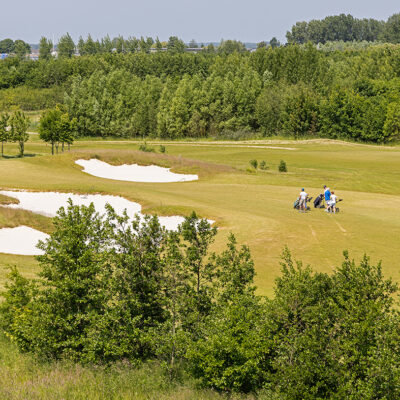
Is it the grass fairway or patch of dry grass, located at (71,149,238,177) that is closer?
the grass fairway

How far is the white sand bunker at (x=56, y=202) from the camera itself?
1614 inches

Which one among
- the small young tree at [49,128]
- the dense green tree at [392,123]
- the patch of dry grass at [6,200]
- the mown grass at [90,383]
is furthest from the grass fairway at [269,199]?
the dense green tree at [392,123]

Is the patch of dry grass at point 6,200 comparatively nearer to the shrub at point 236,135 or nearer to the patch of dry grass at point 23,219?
the patch of dry grass at point 23,219

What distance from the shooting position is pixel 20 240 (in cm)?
3609

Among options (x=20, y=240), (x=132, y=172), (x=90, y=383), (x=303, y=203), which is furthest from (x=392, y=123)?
(x=90, y=383)

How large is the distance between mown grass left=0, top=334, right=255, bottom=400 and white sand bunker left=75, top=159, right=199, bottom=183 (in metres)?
43.0

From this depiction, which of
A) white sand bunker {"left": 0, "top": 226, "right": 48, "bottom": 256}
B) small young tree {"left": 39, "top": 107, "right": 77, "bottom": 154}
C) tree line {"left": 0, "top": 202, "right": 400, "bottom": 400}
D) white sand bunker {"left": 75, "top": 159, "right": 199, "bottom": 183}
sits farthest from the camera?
small young tree {"left": 39, "top": 107, "right": 77, "bottom": 154}

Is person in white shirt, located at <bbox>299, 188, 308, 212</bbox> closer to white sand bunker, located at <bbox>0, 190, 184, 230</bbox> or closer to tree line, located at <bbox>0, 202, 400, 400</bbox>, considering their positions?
white sand bunker, located at <bbox>0, 190, 184, 230</bbox>

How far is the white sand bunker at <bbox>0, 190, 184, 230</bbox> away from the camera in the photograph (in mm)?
41003

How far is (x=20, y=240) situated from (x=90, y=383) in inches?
883

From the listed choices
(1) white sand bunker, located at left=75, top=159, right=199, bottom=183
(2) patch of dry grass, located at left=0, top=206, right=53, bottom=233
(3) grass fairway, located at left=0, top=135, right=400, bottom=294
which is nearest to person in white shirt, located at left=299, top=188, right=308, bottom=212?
(3) grass fairway, located at left=0, top=135, right=400, bottom=294

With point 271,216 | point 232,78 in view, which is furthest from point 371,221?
point 232,78

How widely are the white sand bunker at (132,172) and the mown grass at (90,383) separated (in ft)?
141

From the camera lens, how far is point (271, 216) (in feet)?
121
